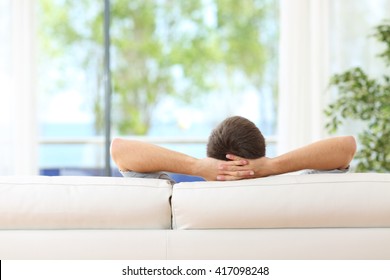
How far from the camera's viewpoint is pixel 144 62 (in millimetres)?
8422

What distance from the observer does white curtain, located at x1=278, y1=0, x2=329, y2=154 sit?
5.30 m

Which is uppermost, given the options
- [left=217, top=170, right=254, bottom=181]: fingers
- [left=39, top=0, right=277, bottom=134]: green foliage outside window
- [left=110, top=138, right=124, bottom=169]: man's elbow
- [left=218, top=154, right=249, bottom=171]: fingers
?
[left=39, top=0, right=277, bottom=134]: green foliage outside window

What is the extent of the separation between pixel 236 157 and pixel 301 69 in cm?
344

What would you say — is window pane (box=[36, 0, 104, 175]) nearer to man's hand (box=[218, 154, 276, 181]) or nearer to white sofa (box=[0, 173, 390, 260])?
man's hand (box=[218, 154, 276, 181])

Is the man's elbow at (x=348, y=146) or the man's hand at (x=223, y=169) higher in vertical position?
the man's elbow at (x=348, y=146)

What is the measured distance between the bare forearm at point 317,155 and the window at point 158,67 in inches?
228

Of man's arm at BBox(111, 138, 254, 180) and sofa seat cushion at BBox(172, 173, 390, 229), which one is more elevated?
man's arm at BBox(111, 138, 254, 180)

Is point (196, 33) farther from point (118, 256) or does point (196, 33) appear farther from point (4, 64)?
point (118, 256)

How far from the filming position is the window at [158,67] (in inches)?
311

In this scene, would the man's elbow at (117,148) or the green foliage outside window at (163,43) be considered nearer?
the man's elbow at (117,148)

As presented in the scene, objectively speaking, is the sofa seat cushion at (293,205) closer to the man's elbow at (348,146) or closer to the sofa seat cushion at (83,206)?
the sofa seat cushion at (83,206)

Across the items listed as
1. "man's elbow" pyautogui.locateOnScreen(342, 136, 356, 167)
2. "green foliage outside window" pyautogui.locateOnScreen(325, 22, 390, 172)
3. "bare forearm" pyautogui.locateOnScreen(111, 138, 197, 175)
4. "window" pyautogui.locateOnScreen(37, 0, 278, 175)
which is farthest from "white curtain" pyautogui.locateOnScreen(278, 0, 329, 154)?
"bare forearm" pyautogui.locateOnScreen(111, 138, 197, 175)

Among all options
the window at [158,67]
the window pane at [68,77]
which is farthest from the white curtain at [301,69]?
the window pane at [68,77]

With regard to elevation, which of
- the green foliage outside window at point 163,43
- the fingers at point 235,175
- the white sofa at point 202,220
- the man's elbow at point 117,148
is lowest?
the white sofa at point 202,220
